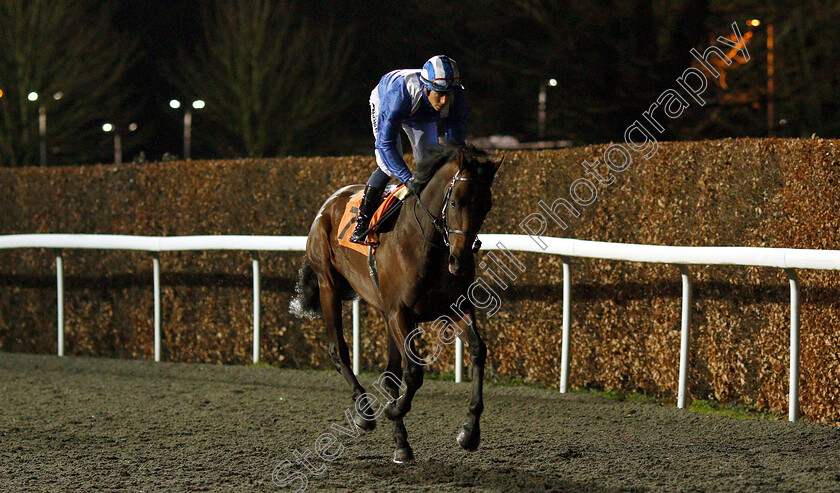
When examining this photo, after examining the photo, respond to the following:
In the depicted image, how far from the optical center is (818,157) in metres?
5.64

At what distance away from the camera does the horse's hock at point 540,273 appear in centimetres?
585

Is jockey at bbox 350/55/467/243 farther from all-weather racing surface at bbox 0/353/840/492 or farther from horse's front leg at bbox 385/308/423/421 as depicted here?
all-weather racing surface at bbox 0/353/840/492

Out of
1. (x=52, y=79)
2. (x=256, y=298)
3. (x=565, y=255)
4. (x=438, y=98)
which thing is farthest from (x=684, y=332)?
(x=52, y=79)

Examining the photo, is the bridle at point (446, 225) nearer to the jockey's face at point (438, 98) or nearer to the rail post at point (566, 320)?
the jockey's face at point (438, 98)

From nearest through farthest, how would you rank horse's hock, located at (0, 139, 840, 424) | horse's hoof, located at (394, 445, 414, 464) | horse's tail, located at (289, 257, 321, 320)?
horse's hoof, located at (394, 445, 414, 464) < horse's hock, located at (0, 139, 840, 424) < horse's tail, located at (289, 257, 321, 320)

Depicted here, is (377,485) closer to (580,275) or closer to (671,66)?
(580,275)

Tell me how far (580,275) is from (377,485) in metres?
3.07

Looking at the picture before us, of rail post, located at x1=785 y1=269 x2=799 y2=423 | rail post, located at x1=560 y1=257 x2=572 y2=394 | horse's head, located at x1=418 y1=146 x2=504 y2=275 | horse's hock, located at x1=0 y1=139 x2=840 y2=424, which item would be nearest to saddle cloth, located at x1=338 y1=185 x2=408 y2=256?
horse's head, located at x1=418 y1=146 x2=504 y2=275

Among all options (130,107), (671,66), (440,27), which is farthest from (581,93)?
(130,107)

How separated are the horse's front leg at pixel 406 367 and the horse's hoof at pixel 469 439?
308 millimetres

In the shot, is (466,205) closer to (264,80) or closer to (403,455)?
(403,455)

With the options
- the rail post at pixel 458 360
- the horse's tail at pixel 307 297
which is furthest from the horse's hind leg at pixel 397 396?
the rail post at pixel 458 360

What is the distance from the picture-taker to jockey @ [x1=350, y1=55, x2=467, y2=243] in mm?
5031

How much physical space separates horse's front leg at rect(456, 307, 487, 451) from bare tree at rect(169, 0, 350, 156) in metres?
22.5
